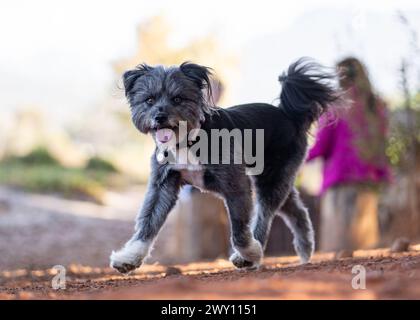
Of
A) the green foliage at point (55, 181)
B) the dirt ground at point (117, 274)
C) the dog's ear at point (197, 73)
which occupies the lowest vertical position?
the dirt ground at point (117, 274)

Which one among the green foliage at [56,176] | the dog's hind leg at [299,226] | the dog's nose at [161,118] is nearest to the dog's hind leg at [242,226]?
the dog's nose at [161,118]

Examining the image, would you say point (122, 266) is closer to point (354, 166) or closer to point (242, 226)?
point (242, 226)

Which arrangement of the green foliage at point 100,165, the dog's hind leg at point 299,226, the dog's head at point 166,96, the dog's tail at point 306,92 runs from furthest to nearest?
the green foliage at point 100,165, the dog's hind leg at point 299,226, the dog's tail at point 306,92, the dog's head at point 166,96

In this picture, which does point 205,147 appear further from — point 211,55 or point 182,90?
point 211,55

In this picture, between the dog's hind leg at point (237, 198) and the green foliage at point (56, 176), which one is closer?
the dog's hind leg at point (237, 198)

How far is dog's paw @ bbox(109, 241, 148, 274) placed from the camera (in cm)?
588

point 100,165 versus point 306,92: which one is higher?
point 100,165

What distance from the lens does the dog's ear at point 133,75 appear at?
20.2 ft

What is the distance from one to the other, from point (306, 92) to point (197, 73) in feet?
4.88

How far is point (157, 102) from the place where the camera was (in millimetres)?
5930

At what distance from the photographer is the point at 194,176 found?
6113mm

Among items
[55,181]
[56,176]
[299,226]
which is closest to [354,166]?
[299,226]

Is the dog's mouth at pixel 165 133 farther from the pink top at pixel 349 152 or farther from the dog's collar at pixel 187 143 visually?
the pink top at pixel 349 152

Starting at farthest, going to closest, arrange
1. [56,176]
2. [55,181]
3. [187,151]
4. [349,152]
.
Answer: [56,176] → [55,181] → [349,152] → [187,151]
